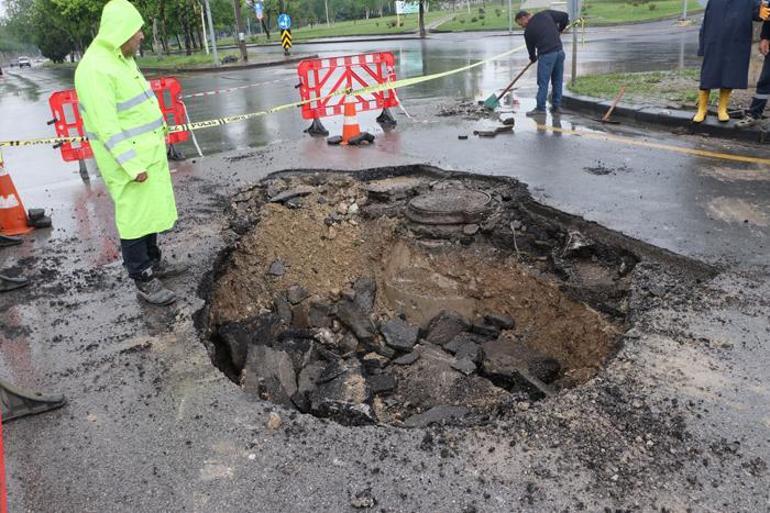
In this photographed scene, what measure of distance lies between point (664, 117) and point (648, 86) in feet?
9.30

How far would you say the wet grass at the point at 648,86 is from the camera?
9.81m

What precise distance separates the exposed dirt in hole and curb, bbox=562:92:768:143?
3.41 meters

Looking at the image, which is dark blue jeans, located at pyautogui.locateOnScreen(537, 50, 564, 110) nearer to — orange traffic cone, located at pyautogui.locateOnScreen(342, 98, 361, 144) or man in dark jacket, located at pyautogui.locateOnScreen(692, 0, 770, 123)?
man in dark jacket, located at pyautogui.locateOnScreen(692, 0, 770, 123)

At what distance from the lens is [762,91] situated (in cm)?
767

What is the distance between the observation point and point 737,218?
5004 millimetres

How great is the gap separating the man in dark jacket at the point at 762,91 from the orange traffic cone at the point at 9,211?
27.5ft

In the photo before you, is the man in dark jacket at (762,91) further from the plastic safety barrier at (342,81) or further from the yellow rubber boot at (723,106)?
the plastic safety barrier at (342,81)

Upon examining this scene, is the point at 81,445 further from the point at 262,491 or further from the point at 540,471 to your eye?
the point at 540,471

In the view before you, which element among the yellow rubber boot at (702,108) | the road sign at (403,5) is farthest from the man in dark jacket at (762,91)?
the road sign at (403,5)

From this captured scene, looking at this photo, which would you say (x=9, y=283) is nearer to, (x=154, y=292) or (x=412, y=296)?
(x=154, y=292)

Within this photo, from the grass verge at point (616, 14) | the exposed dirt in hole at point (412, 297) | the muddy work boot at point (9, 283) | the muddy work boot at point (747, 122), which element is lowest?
the exposed dirt in hole at point (412, 297)

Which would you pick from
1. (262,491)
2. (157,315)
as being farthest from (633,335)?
(157,315)

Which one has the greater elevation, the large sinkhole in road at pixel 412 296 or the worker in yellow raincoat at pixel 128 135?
the worker in yellow raincoat at pixel 128 135

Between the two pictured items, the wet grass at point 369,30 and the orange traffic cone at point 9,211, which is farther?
the wet grass at point 369,30
